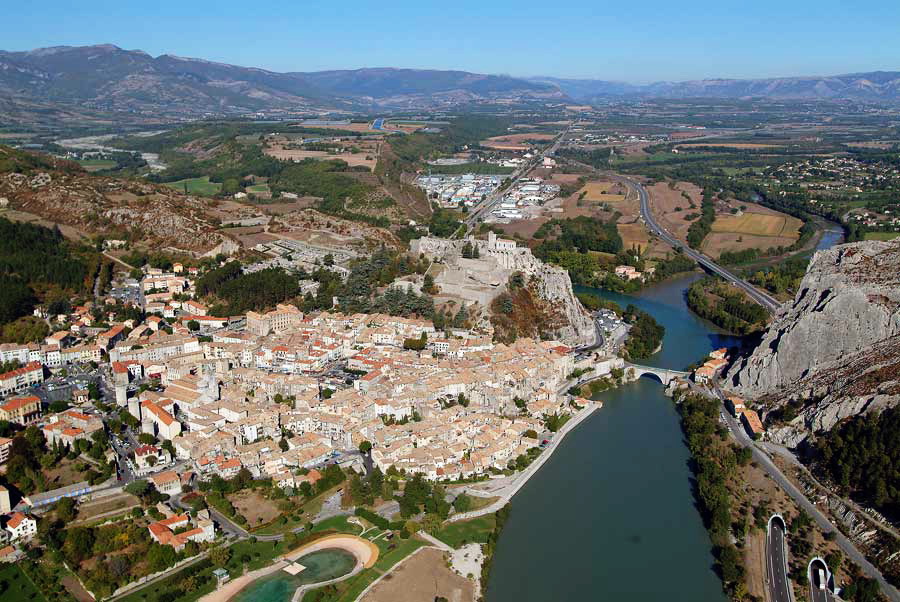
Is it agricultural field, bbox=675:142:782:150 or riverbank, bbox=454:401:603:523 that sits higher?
agricultural field, bbox=675:142:782:150

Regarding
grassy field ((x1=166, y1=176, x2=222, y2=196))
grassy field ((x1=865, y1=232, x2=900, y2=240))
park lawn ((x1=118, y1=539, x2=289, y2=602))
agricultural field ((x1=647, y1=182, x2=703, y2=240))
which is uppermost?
grassy field ((x1=166, y1=176, x2=222, y2=196))

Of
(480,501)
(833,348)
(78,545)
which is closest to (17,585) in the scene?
(78,545)

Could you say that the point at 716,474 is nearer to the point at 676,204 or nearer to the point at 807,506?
the point at 807,506

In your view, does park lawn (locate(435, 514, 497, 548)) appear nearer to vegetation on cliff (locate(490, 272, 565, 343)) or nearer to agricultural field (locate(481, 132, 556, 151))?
vegetation on cliff (locate(490, 272, 565, 343))

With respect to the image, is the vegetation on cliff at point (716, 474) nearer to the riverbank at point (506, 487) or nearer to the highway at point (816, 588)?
the highway at point (816, 588)

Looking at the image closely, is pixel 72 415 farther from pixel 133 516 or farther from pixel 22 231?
pixel 22 231

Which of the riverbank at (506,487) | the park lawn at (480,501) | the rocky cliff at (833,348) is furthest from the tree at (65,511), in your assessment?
the rocky cliff at (833,348)

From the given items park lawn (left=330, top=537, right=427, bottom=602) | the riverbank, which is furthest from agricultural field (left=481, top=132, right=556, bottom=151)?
park lawn (left=330, top=537, right=427, bottom=602)
